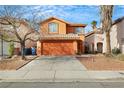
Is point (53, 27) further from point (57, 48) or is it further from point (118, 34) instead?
point (118, 34)

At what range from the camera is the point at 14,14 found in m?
29.1

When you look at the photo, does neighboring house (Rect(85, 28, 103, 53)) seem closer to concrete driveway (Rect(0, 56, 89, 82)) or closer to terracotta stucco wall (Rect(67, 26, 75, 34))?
terracotta stucco wall (Rect(67, 26, 75, 34))

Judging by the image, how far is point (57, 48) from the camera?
4347cm

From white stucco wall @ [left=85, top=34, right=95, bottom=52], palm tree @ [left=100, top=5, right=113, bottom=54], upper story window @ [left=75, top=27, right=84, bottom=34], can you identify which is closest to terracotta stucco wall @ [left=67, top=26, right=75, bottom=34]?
upper story window @ [left=75, top=27, right=84, bottom=34]

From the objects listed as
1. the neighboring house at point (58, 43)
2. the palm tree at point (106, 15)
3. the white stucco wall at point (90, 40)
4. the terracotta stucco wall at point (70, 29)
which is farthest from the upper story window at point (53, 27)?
the palm tree at point (106, 15)

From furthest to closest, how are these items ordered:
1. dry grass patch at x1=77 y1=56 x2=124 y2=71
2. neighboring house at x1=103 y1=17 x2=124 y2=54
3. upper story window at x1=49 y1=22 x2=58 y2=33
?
upper story window at x1=49 y1=22 x2=58 y2=33 < neighboring house at x1=103 y1=17 x2=124 y2=54 < dry grass patch at x1=77 y1=56 x2=124 y2=71

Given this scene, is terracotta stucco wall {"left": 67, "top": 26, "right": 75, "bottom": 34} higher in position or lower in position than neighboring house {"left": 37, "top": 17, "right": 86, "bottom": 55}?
higher

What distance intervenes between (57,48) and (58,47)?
0.71 ft

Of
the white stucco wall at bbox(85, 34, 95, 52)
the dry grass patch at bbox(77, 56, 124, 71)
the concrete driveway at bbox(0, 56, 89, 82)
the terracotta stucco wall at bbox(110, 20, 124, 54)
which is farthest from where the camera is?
the white stucco wall at bbox(85, 34, 95, 52)

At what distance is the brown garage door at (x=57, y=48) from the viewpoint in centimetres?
4333

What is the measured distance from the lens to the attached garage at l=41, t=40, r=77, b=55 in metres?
43.3

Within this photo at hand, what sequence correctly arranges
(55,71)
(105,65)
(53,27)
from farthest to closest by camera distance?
1. (53,27)
2. (105,65)
3. (55,71)

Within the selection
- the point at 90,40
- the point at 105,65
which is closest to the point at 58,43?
the point at 90,40
